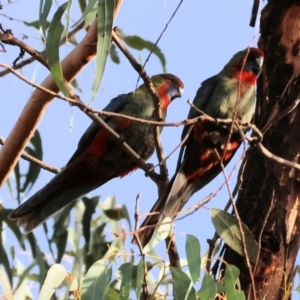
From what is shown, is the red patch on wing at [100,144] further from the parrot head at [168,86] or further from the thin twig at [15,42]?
the thin twig at [15,42]

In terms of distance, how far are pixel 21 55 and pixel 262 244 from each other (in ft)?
2.44

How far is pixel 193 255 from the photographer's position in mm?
1416

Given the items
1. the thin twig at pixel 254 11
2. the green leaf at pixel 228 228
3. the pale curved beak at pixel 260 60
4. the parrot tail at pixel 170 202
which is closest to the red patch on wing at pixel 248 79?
the pale curved beak at pixel 260 60

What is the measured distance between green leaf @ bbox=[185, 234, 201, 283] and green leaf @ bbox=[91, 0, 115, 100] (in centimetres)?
41

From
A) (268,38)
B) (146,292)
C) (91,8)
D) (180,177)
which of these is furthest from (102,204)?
(91,8)

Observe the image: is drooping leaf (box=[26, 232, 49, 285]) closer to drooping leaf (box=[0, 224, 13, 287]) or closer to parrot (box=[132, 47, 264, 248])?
drooping leaf (box=[0, 224, 13, 287])

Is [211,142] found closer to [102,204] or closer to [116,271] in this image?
[102,204]

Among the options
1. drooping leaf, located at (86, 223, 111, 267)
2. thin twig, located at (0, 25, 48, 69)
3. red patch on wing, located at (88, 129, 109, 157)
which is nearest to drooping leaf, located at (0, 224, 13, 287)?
drooping leaf, located at (86, 223, 111, 267)

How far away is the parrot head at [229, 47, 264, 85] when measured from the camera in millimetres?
2036

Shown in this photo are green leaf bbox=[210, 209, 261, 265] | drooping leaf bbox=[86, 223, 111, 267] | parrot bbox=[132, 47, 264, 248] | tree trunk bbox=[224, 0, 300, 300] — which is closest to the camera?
green leaf bbox=[210, 209, 261, 265]

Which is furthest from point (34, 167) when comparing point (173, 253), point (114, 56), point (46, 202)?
point (173, 253)

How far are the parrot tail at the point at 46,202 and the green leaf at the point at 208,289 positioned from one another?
0.88 m

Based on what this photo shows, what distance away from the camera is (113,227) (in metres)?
2.41

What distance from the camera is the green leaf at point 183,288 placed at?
54.9 inches
